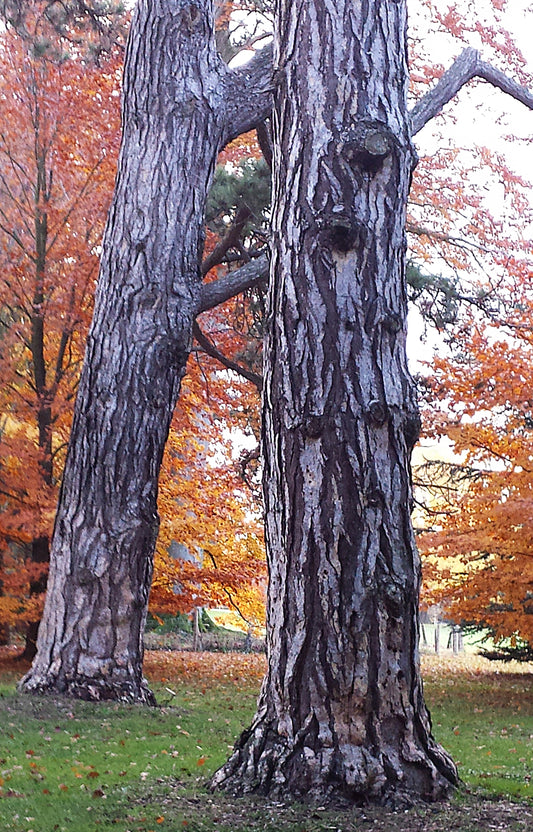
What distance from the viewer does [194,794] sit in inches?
144

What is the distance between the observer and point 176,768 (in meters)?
4.69

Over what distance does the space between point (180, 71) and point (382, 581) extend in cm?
632

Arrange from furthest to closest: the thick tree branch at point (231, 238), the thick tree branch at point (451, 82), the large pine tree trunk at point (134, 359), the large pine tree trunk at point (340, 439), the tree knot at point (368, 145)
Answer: the thick tree branch at point (231, 238) → the thick tree branch at point (451, 82) → the large pine tree trunk at point (134, 359) → the tree knot at point (368, 145) → the large pine tree trunk at point (340, 439)

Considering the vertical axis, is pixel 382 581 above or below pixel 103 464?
below

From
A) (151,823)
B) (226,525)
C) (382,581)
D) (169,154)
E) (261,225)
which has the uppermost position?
(261,225)

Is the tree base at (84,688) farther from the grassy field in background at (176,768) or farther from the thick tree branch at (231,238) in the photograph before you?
the thick tree branch at (231,238)

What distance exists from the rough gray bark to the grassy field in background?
0.65 meters

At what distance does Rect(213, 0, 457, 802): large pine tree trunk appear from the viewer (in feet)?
11.4

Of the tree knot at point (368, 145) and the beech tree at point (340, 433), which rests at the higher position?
the tree knot at point (368, 145)

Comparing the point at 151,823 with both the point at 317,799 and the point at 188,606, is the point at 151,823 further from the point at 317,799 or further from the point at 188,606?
the point at 188,606

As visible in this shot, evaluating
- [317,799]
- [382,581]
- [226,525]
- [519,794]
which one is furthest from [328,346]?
[226,525]

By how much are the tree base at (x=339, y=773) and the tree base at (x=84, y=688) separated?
3.81m

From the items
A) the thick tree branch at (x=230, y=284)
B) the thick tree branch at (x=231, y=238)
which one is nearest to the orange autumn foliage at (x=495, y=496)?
the thick tree branch at (x=230, y=284)

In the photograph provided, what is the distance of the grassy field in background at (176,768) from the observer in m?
3.24
